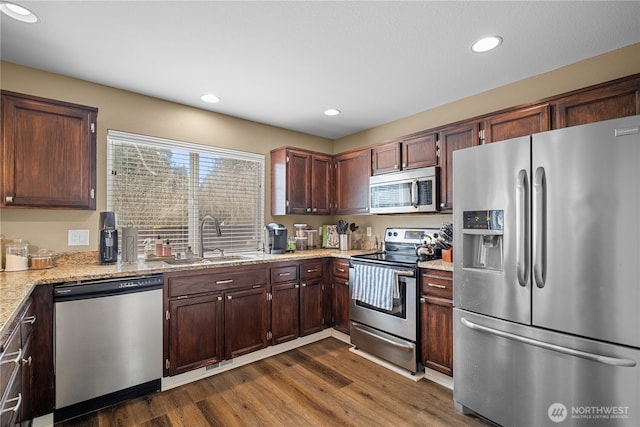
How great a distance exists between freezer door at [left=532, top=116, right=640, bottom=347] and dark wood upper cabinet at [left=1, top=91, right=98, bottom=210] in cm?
323

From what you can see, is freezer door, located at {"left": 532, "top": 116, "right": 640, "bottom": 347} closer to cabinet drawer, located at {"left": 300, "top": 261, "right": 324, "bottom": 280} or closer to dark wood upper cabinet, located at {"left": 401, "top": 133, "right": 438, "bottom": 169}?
dark wood upper cabinet, located at {"left": 401, "top": 133, "right": 438, "bottom": 169}

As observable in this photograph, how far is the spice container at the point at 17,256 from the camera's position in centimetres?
225

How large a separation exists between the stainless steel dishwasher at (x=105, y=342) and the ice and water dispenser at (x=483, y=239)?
236 cm

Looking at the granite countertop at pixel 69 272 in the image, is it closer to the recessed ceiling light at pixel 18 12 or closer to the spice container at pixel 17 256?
the spice container at pixel 17 256

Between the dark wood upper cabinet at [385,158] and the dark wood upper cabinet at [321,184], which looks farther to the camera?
the dark wood upper cabinet at [321,184]

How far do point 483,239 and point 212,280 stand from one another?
2209 mm

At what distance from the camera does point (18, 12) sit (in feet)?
5.86

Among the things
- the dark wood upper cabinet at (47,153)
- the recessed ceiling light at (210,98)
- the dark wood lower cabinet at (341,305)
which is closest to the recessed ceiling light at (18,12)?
the dark wood upper cabinet at (47,153)

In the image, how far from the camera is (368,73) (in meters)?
2.56

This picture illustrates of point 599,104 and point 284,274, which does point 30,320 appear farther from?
point 599,104

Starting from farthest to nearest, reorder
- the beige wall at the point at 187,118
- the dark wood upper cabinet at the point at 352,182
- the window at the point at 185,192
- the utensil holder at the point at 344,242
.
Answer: the utensil holder at the point at 344,242 → the dark wood upper cabinet at the point at 352,182 → the window at the point at 185,192 → the beige wall at the point at 187,118

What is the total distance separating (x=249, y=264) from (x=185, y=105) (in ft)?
6.01

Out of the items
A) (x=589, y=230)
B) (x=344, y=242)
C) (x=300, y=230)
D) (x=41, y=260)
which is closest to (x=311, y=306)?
(x=344, y=242)

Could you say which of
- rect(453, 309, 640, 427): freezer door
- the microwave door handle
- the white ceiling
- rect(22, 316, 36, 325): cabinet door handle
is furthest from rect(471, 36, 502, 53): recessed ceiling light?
rect(22, 316, 36, 325): cabinet door handle
